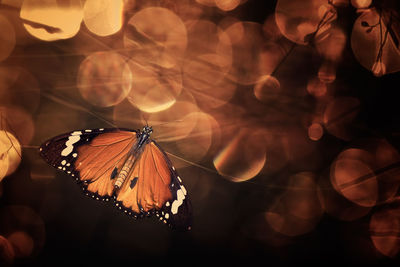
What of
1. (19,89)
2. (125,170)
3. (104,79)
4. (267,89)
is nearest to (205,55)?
(267,89)

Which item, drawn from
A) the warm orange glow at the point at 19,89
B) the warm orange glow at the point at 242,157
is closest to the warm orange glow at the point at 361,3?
the warm orange glow at the point at 242,157

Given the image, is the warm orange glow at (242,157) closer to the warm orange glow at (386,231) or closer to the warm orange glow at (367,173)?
the warm orange glow at (367,173)

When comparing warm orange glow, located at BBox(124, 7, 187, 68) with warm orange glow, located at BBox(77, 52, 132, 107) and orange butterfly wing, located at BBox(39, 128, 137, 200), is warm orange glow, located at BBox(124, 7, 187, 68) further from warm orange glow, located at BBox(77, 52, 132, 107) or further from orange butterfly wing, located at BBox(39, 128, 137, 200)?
orange butterfly wing, located at BBox(39, 128, 137, 200)

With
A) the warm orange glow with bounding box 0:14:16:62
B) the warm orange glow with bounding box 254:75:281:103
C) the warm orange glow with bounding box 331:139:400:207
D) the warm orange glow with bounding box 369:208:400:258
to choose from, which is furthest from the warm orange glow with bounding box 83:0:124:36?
the warm orange glow with bounding box 369:208:400:258

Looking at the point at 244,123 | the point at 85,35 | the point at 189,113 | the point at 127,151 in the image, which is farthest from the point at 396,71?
the point at 85,35

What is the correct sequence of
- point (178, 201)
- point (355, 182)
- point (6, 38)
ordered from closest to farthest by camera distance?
point (178, 201) → point (6, 38) → point (355, 182)

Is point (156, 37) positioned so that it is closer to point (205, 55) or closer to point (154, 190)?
point (205, 55)
